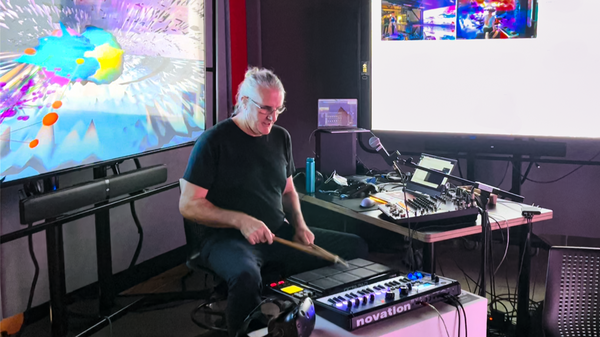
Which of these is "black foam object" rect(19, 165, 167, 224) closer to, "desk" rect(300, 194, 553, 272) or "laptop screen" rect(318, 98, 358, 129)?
"desk" rect(300, 194, 553, 272)

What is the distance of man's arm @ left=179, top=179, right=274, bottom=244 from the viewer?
2170 mm

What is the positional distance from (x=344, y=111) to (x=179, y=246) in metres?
1.47

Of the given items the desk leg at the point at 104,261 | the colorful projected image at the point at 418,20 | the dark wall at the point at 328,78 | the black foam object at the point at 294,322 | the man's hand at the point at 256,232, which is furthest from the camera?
the dark wall at the point at 328,78

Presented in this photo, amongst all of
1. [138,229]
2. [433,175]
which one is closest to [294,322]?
[433,175]

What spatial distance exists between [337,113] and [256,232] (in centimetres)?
136

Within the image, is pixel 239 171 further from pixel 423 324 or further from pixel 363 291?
pixel 423 324

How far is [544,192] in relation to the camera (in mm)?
3572

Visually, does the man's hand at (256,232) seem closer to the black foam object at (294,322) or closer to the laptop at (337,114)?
the black foam object at (294,322)

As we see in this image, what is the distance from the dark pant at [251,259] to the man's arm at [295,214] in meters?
0.04

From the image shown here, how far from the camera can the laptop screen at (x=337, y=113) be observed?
10.7 ft

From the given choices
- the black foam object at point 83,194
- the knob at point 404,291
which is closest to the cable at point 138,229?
the black foam object at point 83,194

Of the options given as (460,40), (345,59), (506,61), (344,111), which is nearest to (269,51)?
(345,59)

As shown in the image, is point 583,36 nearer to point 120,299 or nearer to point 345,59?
point 345,59

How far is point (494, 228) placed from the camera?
2385 mm
